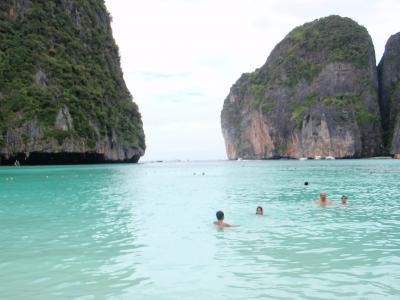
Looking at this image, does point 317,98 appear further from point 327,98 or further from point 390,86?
point 390,86

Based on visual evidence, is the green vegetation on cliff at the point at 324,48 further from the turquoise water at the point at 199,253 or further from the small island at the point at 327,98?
the turquoise water at the point at 199,253

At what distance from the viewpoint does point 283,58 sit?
151 m

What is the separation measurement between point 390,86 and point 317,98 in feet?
75.2

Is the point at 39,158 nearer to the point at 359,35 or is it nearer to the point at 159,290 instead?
the point at 159,290

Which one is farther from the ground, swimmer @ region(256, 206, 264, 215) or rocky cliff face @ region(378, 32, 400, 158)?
rocky cliff face @ region(378, 32, 400, 158)

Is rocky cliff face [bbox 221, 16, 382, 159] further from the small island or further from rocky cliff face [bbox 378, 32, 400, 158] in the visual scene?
rocky cliff face [bbox 378, 32, 400, 158]

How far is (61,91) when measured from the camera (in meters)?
71.4

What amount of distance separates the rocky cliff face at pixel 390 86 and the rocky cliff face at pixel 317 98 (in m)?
4.41

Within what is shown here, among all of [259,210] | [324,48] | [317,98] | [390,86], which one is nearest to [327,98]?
[317,98]

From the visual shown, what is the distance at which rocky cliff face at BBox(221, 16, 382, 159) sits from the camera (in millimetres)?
121625

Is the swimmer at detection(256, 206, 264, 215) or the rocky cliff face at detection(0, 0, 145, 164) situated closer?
the swimmer at detection(256, 206, 264, 215)

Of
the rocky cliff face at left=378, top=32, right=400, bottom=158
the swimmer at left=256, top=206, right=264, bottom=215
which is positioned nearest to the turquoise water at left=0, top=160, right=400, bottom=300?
the swimmer at left=256, top=206, right=264, bottom=215

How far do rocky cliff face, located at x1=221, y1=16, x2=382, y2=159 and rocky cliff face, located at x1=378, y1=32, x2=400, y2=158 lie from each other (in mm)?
4407

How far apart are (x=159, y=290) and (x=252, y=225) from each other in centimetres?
666
